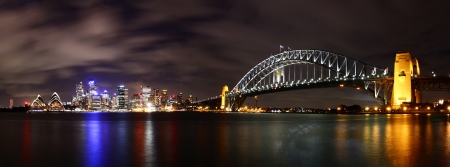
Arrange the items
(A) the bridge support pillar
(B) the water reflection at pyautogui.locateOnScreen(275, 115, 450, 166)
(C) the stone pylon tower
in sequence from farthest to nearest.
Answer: (A) the bridge support pillar → (C) the stone pylon tower → (B) the water reflection at pyautogui.locateOnScreen(275, 115, 450, 166)

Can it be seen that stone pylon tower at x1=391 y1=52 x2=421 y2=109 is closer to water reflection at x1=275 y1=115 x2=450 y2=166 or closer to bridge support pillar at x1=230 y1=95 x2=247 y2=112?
water reflection at x1=275 y1=115 x2=450 y2=166

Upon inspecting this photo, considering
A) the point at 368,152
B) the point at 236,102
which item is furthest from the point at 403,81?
the point at 236,102

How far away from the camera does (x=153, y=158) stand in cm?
1650

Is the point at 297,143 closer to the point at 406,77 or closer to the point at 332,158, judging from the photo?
the point at 332,158

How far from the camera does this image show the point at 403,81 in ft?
198

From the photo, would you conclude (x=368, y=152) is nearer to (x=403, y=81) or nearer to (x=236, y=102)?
(x=403, y=81)

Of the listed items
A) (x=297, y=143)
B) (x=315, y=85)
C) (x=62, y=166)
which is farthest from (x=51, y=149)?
(x=315, y=85)

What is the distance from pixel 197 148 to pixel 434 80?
165 feet

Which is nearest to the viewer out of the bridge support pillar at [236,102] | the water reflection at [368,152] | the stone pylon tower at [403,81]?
the water reflection at [368,152]

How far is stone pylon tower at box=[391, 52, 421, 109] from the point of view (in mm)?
60281

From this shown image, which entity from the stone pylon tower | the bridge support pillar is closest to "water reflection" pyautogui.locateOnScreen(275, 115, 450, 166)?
the stone pylon tower

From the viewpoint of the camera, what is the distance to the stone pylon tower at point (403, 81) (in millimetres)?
A: 60281

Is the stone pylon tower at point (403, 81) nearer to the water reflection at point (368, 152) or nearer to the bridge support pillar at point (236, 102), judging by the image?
the water reflection at point (368, 152)

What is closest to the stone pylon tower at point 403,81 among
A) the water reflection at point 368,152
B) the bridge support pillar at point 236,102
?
the water reflection at point 368,152
